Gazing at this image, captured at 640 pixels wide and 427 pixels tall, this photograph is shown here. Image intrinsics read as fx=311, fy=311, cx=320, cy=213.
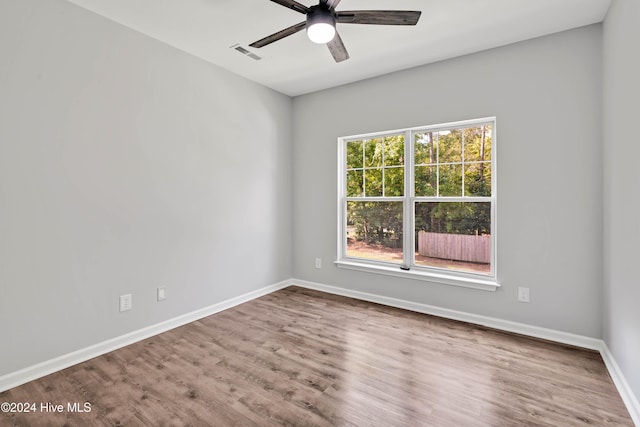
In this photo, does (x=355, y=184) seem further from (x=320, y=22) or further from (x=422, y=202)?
(x=320, y=22)

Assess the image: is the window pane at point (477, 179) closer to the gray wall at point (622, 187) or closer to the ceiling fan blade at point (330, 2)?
the gray wall at point (622, 187)

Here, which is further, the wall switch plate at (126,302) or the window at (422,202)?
the window at (422,202)

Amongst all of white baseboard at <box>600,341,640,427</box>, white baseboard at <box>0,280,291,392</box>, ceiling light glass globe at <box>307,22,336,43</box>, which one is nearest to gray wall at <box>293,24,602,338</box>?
white baseboard at <box>600,341,640,427</box>

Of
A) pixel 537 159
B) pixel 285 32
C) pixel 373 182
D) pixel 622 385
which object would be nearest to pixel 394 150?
pixel 373 182

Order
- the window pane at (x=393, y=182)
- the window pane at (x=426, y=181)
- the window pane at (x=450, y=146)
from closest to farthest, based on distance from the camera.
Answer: the window pane at (x=450, y=146)
the window pane at (x=426, y=181)
the window pane at (x=393, y=182)

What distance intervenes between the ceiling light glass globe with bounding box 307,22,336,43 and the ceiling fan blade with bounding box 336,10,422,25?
0.34 ft

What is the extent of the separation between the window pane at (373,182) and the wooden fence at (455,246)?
28.8 inches

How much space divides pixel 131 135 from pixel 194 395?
2.14m

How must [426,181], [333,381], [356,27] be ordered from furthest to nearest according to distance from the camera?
[426,181] < [356,27] < [333,381]

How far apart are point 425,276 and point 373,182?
4.21ft

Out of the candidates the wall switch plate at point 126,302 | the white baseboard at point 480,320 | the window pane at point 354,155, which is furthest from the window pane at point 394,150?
the wall switch plate at point 126,302

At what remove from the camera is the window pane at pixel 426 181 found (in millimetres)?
3434

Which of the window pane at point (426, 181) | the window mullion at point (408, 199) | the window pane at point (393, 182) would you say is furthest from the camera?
the window pane at point (393, 182)

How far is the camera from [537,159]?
2.78 metres
